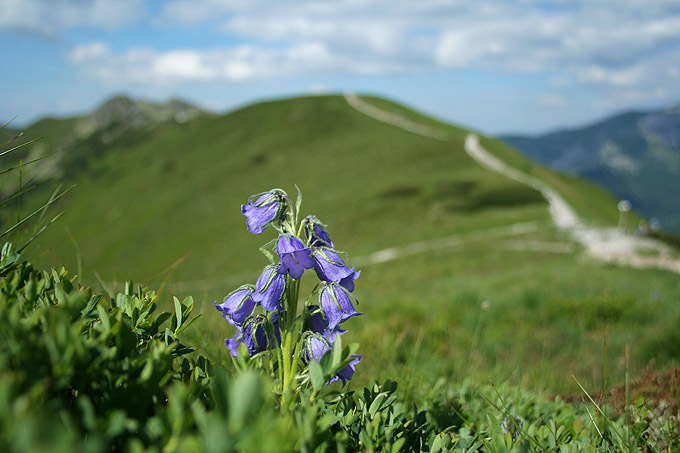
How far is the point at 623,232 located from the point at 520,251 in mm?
4441

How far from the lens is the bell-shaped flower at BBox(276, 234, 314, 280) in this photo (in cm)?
199

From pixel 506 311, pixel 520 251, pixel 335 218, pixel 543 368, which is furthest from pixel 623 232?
pixel 335 218

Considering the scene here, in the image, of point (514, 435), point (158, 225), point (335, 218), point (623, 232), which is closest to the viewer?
point (514, 435)

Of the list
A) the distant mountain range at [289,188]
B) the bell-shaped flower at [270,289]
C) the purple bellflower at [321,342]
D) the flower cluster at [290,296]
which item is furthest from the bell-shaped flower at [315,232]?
the distant mountain range at [289,188]

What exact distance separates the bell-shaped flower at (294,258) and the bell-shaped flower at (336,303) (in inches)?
5.7

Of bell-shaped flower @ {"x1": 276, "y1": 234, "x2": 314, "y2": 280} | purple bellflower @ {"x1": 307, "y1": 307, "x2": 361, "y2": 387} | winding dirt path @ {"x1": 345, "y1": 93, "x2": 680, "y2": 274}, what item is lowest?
winding dirt path @ {"x1": 345, "y1": 93, "x2": 680, "y2": 274}

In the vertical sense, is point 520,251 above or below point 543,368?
below

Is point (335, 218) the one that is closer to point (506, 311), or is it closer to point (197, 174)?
point (197, 174)

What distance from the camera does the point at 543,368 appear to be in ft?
15.2

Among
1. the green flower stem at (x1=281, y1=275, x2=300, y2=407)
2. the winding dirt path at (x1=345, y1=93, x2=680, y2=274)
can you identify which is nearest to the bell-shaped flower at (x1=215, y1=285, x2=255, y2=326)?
the green flower stem at (x1=281, y1=275, x2=300, y2=407)

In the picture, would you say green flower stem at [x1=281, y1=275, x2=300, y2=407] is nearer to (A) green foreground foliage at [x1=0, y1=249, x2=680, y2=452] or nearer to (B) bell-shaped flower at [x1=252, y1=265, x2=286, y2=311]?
(B) bell-shaped flower at [x1=252, y1=265, x2=286, y2=311]

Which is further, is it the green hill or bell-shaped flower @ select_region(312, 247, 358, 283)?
the green hill

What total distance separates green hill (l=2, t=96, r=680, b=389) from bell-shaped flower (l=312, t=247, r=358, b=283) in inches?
49.2

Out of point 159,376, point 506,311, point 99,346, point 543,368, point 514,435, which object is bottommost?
point 506,311
